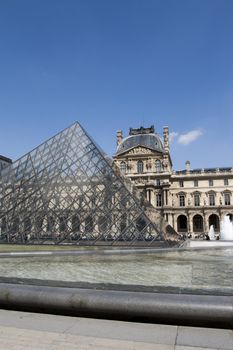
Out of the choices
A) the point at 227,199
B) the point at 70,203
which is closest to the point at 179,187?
the point at 227,199

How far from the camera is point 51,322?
3.98m

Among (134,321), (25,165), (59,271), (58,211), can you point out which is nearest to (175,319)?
(134,321)

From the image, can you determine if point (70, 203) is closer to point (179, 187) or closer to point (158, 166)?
point (158, 166)

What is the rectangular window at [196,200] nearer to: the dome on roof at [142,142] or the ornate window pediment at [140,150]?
the dome on roof at [142,142]

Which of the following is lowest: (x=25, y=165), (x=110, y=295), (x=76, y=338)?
(x=76, y=338)

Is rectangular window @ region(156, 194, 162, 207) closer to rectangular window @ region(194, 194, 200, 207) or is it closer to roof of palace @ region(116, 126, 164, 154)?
rectangular window @ region(194, 194, 200, 207)

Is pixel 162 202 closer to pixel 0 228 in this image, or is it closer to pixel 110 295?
pixel 0 228

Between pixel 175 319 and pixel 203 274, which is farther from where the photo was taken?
pixel 203 274

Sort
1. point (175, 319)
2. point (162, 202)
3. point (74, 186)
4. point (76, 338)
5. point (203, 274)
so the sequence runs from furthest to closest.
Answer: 1. point (162, 202)
2. point (74, 186)
3. point (203, 274)
4. point (175, 319)
5. point (76, 338)

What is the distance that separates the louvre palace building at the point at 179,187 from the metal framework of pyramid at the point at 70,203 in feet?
125

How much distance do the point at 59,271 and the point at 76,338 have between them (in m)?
5.52

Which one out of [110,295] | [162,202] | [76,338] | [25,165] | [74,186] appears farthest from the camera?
[162,202]

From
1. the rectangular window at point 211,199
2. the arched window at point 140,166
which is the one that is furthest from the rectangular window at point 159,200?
the rectangular window at point 211,199

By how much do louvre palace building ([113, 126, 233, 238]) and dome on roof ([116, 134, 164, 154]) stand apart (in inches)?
7.1
